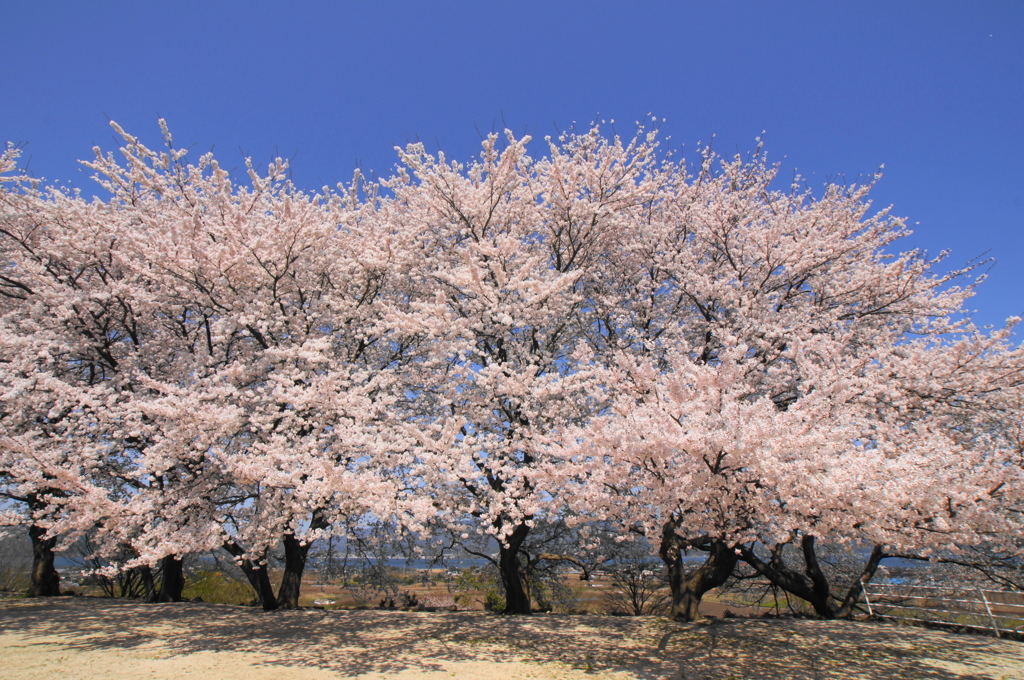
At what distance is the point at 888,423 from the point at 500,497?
6.13 m

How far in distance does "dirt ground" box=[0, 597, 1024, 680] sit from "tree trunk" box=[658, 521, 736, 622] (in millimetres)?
377

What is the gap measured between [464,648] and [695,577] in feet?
15.5

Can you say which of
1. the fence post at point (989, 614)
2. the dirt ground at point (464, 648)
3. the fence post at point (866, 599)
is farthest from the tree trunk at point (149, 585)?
the fence post at point (989, 614)

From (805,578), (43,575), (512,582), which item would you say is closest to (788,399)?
(805,578)

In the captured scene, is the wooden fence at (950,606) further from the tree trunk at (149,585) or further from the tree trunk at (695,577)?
the tree trunk at (149,585)

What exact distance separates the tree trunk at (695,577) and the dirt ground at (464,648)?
38cm

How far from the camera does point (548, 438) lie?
7887mm

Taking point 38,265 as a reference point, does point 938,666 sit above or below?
below

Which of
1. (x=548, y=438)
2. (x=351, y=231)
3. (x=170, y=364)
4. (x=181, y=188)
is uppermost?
(x=181, y=188)

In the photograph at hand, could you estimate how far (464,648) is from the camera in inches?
325

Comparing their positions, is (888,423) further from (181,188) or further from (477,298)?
(181,188)

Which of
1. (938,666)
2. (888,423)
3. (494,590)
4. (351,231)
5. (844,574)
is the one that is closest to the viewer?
(938,666)

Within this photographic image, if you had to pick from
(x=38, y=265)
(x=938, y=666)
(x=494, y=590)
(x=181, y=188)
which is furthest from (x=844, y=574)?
(x=38, y=265)

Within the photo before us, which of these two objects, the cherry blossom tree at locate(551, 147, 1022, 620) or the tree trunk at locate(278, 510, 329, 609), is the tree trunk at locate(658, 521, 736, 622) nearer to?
the cherry blossom tree at locate(551, 147, 1022, 620)
